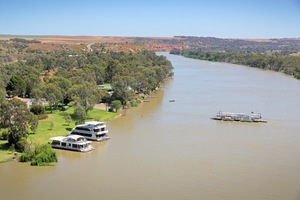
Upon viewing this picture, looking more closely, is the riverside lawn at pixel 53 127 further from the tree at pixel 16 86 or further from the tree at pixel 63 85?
the tree at pixel 16 86

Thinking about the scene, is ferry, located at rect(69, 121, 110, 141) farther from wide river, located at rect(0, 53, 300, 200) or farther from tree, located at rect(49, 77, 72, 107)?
tree, located at rect(49, 77, 72, 107)

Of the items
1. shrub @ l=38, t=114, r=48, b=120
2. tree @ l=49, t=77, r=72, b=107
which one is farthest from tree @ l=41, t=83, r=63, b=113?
shrub @ l=38, t=114, r=48, b=120

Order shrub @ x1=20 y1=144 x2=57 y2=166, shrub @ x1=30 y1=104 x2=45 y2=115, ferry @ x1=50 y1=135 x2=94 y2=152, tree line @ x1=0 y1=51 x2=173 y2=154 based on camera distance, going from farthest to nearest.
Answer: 1. shrub @ x1=30 y1=104 x2=45 y2=115
2. ferry @ x1=50 y1=135 x2=94 y2=152
3. tree line @ x1=0 y1=51 x2=173 y2=154
4. shrub @ x1=20 y1=144 x2=57 y2=166

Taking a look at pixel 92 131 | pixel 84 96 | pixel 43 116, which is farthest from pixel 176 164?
pixel 84 96

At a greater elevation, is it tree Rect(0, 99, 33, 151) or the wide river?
tree Rect(0, 99, 33, 151)

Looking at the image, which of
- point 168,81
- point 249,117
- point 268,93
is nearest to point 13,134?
point 249,117

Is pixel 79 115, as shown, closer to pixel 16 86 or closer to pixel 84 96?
pixel 84 96

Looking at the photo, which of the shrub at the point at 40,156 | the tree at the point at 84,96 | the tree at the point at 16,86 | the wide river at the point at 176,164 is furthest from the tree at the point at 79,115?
the tree at the point at 16,86

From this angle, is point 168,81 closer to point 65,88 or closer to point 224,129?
point 65,88
